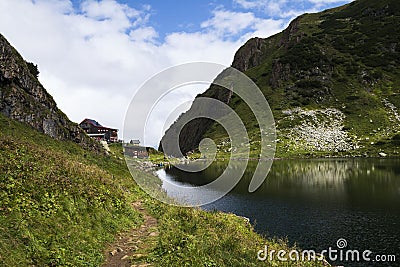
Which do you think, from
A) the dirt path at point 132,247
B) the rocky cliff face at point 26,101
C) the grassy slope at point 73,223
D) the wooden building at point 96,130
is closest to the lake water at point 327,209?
the grassy slope at point 73,223

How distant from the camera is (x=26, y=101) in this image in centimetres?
3497

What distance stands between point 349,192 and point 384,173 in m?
20.1

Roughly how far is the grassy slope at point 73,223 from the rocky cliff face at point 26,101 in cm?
1526

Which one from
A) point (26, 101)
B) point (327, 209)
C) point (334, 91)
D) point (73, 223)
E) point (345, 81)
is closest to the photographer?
point (73, 223)

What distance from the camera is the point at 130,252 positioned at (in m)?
13.1

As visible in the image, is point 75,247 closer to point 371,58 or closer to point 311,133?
point 311,133

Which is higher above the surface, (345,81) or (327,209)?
(345,81)

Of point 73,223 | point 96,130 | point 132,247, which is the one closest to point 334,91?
point 96,130

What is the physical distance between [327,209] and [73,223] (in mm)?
25780

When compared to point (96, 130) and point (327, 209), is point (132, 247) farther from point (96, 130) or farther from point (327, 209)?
point (96, 130)

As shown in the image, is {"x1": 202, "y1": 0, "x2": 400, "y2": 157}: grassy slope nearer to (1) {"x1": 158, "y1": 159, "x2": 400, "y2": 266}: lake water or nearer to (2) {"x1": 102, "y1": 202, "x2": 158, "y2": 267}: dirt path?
(1) {"x1": 158, "y1": 159, "x2": 400, "y2": 266}: lake water

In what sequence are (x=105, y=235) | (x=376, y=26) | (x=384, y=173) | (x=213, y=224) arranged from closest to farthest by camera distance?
1. (x=105, y=235)
2. (x=213, y=224)
3. (x=384, y=173)
4. (x=376, y=26)

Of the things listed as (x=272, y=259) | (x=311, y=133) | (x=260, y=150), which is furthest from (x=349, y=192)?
(x=311, y=133)

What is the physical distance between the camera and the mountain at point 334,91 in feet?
331
